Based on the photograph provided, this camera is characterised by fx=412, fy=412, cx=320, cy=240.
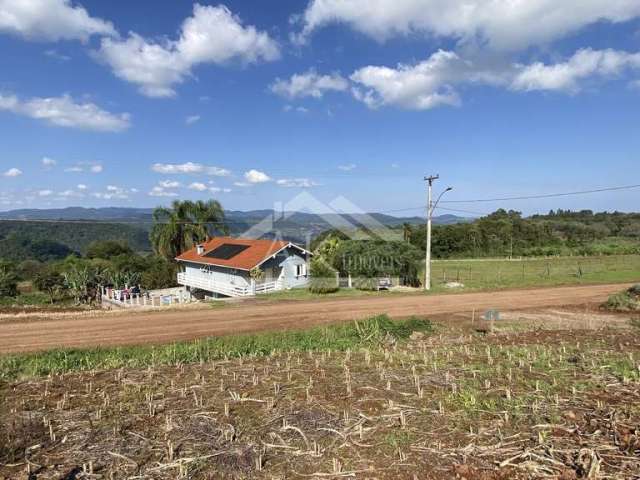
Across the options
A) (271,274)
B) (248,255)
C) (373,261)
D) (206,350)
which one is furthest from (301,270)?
(206,350)

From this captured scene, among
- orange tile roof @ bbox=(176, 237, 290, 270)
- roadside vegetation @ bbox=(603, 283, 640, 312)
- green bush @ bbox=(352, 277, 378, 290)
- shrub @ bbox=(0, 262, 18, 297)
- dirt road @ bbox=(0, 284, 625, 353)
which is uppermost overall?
orange tile roof @ bbox=(176, 237, 290, 270)

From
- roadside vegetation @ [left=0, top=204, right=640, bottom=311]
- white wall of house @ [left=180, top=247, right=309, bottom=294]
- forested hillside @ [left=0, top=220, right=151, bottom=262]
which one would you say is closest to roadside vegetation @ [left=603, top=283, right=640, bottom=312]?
roadside vegetation @ [left=0, top=204, right=640, bottom=311]

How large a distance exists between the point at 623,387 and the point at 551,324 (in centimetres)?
813

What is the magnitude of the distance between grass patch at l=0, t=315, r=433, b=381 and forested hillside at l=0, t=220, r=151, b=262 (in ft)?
205

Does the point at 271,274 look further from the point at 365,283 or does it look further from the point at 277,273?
the point at 365,283

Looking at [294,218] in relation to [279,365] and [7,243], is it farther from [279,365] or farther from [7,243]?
[7,243]

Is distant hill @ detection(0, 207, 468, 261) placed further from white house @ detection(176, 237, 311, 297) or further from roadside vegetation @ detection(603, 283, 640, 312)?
roadside vegetation @ detection(603, 283, 640, 312)

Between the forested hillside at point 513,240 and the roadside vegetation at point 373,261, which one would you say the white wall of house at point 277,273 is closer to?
the roadside vegetation at point 373,261

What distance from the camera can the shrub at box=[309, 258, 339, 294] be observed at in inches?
1004

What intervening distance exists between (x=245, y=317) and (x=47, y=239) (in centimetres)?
10376

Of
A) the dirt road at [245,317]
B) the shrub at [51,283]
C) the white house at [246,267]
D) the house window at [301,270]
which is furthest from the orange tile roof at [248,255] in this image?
the shrub at [51,283]

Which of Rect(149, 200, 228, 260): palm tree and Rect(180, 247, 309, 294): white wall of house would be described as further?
Rect(149, 200, 228, 260): palm tree

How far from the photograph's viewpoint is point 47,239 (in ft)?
329

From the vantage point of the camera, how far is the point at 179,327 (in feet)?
51.9
